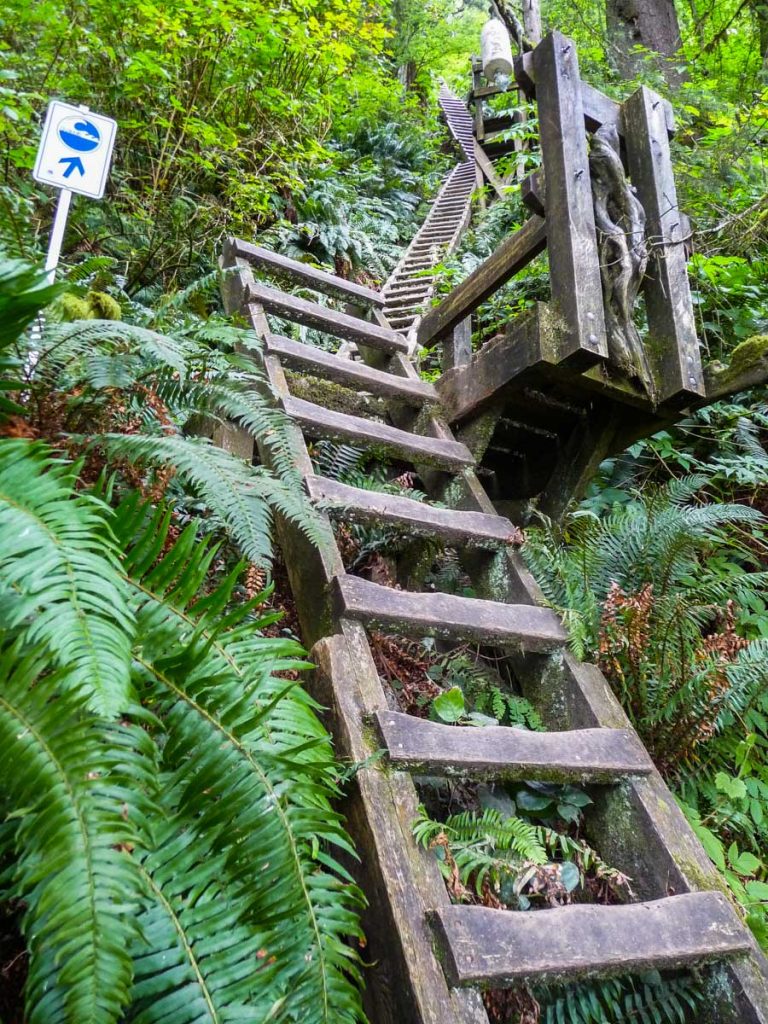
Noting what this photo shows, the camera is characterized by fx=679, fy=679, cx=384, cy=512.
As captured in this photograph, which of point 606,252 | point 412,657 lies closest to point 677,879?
point 412,657

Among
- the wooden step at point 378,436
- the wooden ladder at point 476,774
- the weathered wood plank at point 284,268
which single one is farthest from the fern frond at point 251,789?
the weathered wood plank at point 284,268

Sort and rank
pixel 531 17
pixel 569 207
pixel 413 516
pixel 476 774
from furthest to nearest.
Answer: pixel 531 17 < pixel 569 207 < pixel 413 516 < pixel 476 774

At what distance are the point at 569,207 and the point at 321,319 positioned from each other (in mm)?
1399

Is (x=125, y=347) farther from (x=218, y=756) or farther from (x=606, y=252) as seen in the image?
(x=606, y=252)

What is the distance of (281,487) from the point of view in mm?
2113

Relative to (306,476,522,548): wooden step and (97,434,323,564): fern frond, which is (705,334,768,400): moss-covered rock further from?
(97,434,323,564): fern frond

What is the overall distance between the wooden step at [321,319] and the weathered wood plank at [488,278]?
0.21m

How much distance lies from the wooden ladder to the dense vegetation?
104mm

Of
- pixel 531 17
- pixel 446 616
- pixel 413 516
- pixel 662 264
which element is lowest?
pixel 446 616

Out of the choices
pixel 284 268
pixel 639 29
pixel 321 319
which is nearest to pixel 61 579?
pixel 321 319

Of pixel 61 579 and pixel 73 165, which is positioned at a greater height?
pixel 73 165

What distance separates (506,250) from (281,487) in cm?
207

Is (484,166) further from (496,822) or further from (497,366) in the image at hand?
(496,822)

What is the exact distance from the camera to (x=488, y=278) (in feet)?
11.7
